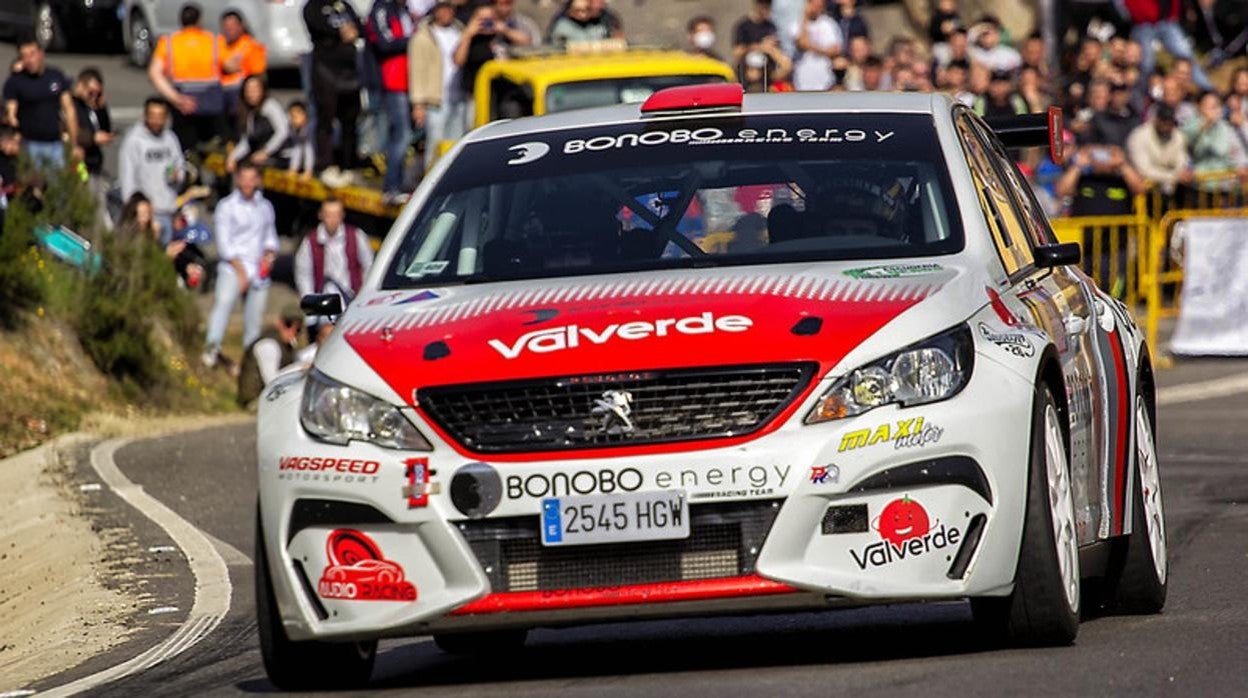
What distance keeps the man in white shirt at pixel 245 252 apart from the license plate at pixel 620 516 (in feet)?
53.0


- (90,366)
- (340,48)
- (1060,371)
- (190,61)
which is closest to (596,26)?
Answer: (340,48)

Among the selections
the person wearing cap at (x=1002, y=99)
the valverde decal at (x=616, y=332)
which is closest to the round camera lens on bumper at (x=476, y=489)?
the valverde decal at (x=616, y=332)

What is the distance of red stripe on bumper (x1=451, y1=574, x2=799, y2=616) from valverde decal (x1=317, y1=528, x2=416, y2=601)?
0.55ft

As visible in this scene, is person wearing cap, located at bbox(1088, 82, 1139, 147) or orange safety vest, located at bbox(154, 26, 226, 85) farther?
orange safety vest, located at bbox(154, 26, 226, 85)

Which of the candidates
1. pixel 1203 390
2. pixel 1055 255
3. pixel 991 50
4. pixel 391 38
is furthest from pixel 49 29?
pixel 1055 255

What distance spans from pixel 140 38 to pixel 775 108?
85.3ft

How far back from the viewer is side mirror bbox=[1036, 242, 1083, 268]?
8.48m

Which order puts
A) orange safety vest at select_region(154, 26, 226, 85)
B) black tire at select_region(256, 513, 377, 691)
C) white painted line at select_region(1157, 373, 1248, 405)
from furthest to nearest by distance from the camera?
orange safety vest at select_region(154, 26, 226, 85), white painted line at select_region(1157, 373, 1248, 405), black tire at select_region(256, 513, 377, 691)

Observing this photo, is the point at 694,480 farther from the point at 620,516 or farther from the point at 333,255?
the point at 333,255

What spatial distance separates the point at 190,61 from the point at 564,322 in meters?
20.1

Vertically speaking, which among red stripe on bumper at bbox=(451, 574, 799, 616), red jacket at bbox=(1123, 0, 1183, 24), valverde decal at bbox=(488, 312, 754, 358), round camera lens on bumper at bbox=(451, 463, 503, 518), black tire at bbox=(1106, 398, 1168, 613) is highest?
valverde decal at bbox=(488, 312, 754, 358)

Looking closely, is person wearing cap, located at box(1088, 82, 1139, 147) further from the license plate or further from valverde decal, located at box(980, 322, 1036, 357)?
the license plate

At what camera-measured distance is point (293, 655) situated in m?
7.73

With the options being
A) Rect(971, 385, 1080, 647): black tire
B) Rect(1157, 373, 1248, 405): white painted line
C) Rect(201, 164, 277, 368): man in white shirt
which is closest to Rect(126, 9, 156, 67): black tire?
Rect(201, 164, 277, 368): man in white shirt
